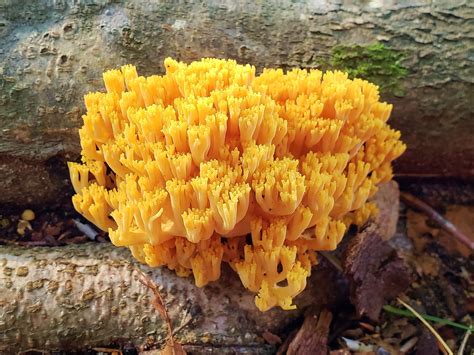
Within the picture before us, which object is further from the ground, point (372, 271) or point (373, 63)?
point (373, 63)

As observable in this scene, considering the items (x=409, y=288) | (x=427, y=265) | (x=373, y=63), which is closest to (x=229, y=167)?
(x=373, y=63)

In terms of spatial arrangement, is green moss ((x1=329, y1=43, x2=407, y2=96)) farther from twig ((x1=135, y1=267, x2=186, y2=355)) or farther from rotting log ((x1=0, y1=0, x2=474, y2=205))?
twig ((x1=135, y1=267, x2=186, y2=355))

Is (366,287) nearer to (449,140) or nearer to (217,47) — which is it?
(449,140)

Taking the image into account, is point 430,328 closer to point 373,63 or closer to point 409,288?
point 409,288

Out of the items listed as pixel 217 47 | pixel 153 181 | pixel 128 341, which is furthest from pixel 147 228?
pixel 217 47

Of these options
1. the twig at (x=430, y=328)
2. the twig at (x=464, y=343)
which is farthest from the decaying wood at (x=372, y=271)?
the twig at (x=464, y=343)

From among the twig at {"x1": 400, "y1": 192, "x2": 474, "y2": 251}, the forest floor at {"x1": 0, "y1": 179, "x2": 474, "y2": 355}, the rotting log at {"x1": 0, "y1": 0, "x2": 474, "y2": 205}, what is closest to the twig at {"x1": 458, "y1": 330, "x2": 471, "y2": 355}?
the forest floor at {"x1": 0, "y1": 179, "x2": 474, "y2": 355}
